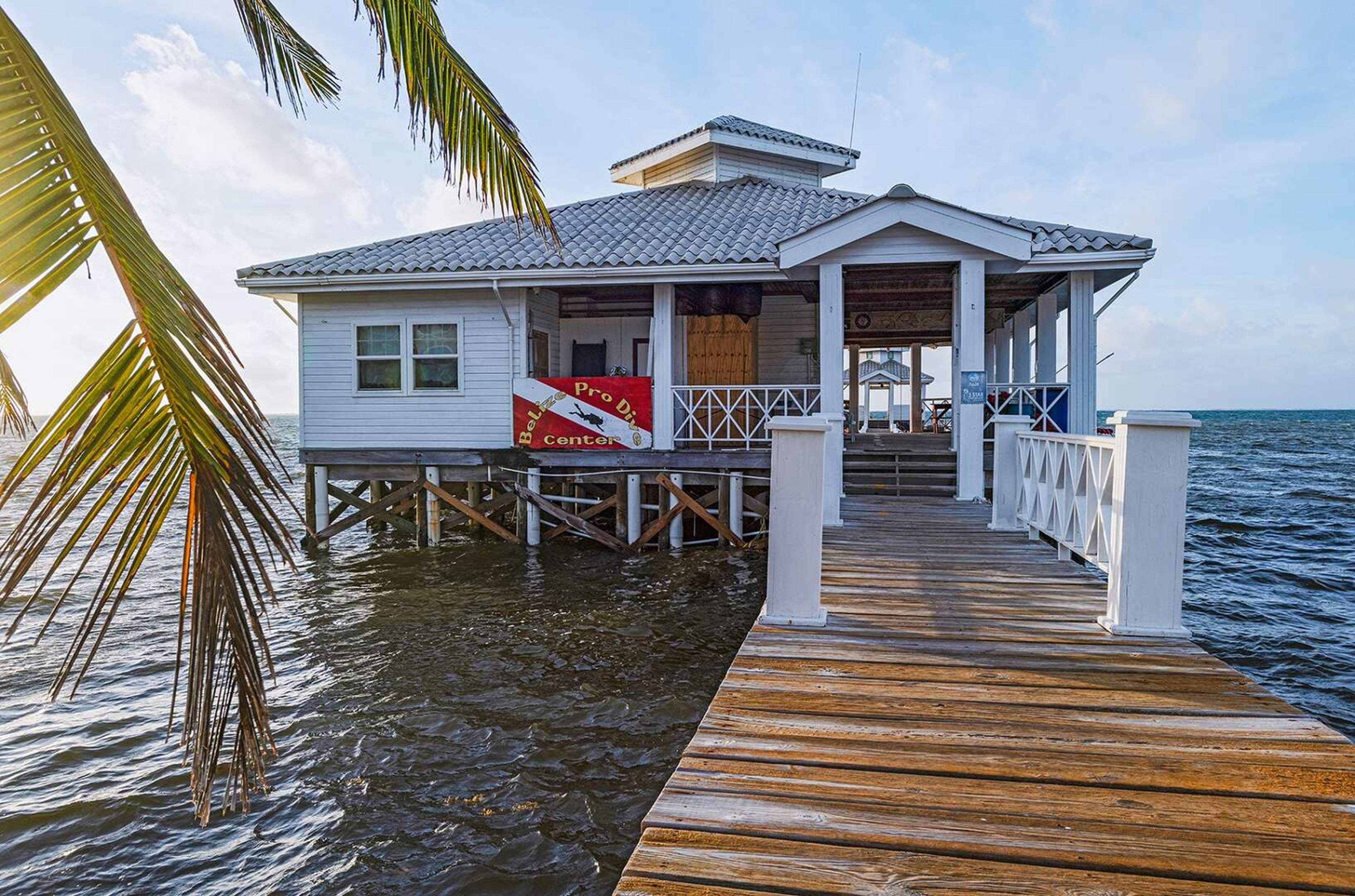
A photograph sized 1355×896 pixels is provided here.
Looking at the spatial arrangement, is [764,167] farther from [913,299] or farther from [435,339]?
[435,339]

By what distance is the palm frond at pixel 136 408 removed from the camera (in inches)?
68.3

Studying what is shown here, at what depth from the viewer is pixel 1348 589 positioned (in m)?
12.2

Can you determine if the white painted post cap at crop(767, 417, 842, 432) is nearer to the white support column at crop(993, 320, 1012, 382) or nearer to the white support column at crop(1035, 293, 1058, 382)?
the white support column at crop(1035, 293, 1058, 382)

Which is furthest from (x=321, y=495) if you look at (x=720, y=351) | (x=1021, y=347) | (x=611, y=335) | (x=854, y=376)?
(x=1021, y=347)

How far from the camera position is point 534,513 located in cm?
1315

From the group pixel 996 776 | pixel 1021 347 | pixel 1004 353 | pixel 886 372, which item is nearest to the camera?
pixel 996 776

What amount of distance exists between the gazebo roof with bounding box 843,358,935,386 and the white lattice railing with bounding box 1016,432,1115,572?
23.5 meters

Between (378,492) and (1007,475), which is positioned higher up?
(1007,475)

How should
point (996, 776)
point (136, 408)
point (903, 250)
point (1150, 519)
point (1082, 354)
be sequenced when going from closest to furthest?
point (136, 408) → point (996, 776) → point (1150, 519) → point (903, 250) → point (1082, 354)

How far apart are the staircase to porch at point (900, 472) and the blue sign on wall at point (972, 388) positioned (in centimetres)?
101

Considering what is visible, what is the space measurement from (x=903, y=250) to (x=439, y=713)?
26.2 ft

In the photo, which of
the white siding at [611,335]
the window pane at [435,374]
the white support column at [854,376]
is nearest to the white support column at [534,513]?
the window pane at [435,374]

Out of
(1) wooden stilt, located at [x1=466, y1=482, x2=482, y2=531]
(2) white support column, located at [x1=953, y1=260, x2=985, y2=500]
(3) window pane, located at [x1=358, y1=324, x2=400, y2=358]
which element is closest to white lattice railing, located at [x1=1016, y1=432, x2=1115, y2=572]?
(2) white support column, located at [x1=953, y1=260, x2=985, y2=500]

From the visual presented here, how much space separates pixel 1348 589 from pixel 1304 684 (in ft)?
19.3
